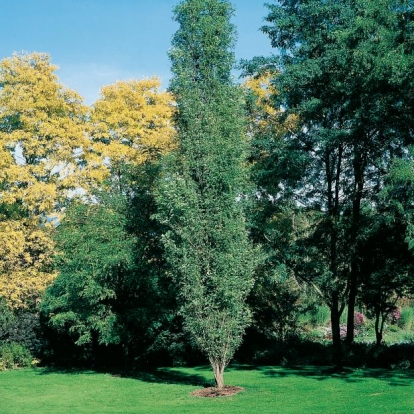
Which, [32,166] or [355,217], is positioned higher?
[32,166]

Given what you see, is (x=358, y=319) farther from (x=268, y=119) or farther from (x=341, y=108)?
(x=341, y=108)

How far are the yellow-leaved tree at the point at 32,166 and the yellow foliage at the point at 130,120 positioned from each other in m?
1.22

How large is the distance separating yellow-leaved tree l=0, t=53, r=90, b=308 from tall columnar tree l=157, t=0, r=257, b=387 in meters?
8.23

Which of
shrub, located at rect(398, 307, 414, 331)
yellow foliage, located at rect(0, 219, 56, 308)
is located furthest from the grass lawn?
shrub, located at rect(398, 307, 414, 331)

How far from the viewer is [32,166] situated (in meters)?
21.9

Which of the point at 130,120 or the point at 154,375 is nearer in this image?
the point at 154,375

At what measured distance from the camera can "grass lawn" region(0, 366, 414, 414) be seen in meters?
12.1

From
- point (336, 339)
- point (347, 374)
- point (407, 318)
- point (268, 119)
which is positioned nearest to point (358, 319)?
point (407, 318)

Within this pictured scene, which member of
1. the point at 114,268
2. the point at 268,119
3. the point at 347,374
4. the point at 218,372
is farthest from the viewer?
the point at 268,119

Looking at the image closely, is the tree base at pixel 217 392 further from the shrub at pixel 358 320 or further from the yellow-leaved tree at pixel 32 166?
the shrub at pixel 358 320

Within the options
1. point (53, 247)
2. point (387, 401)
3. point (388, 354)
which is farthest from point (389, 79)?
point (53, 247)

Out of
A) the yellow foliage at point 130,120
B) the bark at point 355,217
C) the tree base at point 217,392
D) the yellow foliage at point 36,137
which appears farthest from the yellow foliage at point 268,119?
the tree base at point 217,392

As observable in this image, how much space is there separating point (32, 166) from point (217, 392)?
12.1m

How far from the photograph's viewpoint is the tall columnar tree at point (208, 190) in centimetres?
1432
